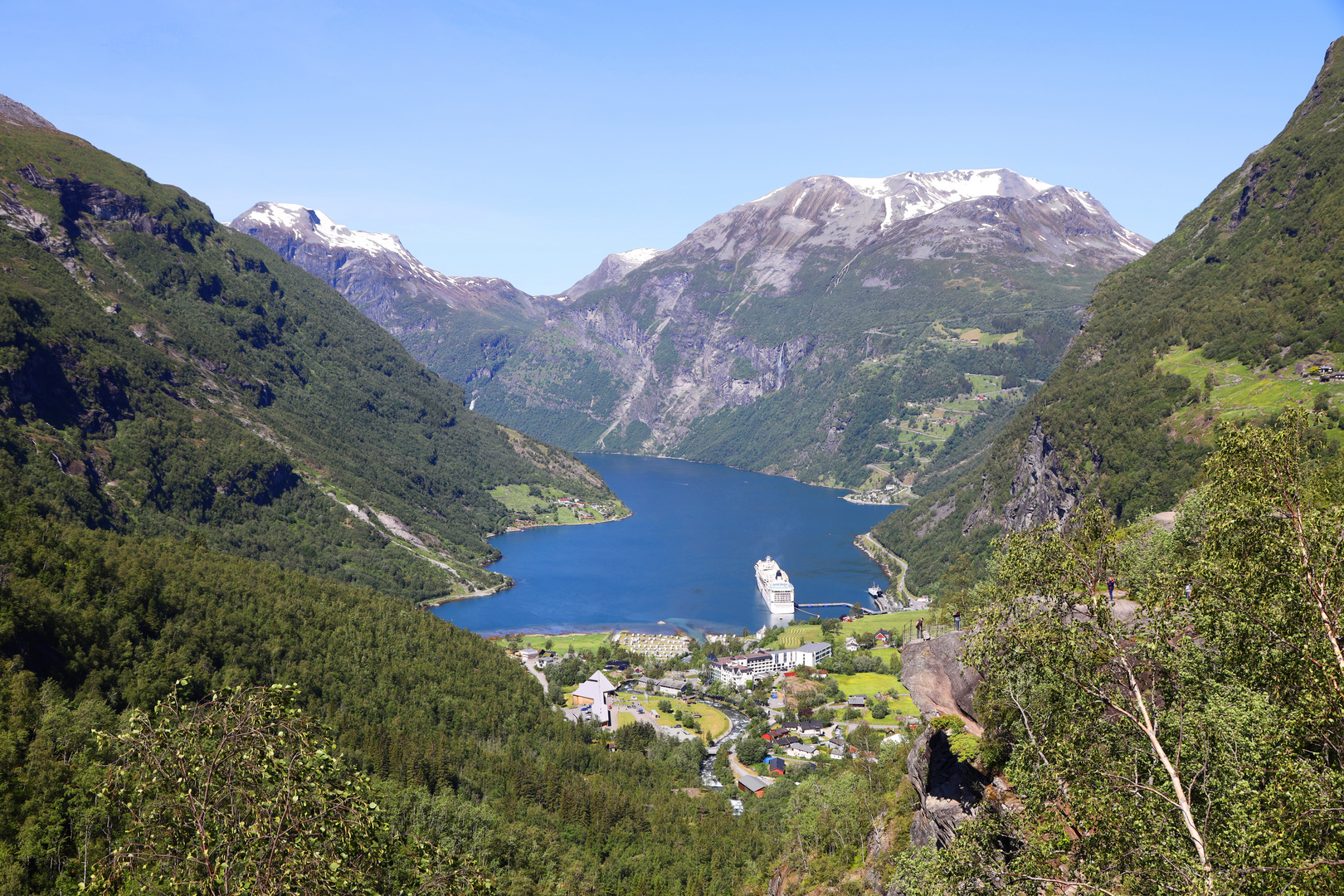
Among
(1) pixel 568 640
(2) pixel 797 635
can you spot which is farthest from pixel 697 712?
(1) pixel 568 640

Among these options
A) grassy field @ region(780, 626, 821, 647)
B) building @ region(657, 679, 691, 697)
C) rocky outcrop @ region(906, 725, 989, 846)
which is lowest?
building @ region(657, 679, 691, 697)

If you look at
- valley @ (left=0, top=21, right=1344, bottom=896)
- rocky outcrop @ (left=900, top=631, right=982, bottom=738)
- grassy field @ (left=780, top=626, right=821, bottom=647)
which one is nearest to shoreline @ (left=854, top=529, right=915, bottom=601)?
valley @ (left=0, top=21, right=1344, bottom=896)

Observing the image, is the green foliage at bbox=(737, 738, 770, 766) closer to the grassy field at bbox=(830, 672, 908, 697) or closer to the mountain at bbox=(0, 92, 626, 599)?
the grassy field at bbox=(830, 672, 908, 697)

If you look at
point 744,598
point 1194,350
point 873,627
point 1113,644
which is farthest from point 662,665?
point 1113,644

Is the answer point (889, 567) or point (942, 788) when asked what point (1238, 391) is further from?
point (942, 788)

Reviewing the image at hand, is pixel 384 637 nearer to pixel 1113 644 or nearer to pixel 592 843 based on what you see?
pixel 592 843
